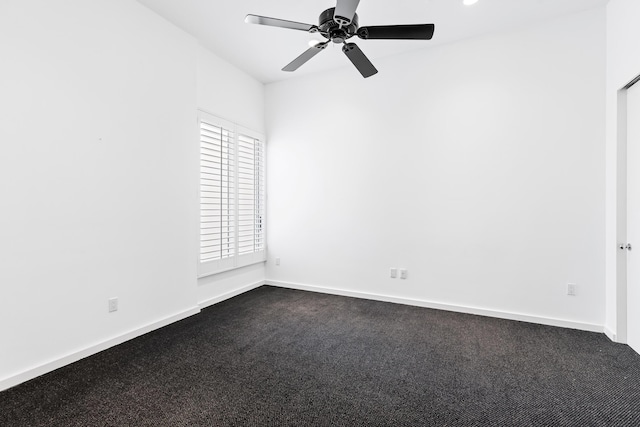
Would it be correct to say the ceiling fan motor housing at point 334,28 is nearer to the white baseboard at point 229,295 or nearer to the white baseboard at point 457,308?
the white baseboard at point 457,308

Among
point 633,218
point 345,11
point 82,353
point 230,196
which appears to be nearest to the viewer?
point 345,11

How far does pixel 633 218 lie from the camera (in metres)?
2.65

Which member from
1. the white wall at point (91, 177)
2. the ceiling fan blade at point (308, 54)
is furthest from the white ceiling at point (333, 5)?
the ceiling fan blade at point (308, 54)

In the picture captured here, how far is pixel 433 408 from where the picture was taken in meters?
1.87

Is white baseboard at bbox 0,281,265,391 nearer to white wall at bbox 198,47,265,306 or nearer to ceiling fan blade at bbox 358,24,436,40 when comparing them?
white wall at bbox 198,47,265,306

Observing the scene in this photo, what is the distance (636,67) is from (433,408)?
3087mm

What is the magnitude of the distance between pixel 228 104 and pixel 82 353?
3.20 m

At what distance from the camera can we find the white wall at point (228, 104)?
382 centimetres

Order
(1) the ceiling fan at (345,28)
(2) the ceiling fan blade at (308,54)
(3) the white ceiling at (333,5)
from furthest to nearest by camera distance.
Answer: (3) the white ceiling at (333,5)
(2) the ceiling fan blade at (308,54)
(1) the ceiling fan at (345,28)

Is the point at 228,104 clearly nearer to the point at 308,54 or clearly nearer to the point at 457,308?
the point at 308,54

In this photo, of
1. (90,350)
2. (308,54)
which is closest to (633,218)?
(308,54)

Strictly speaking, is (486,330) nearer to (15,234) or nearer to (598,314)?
(598,314)

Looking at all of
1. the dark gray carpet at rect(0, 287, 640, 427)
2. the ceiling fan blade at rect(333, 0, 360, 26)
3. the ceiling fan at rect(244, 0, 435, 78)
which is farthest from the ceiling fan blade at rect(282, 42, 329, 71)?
the dark gray carpet at rect(0, 287, 640, 427)

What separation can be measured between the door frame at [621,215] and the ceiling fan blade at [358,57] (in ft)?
7.50
